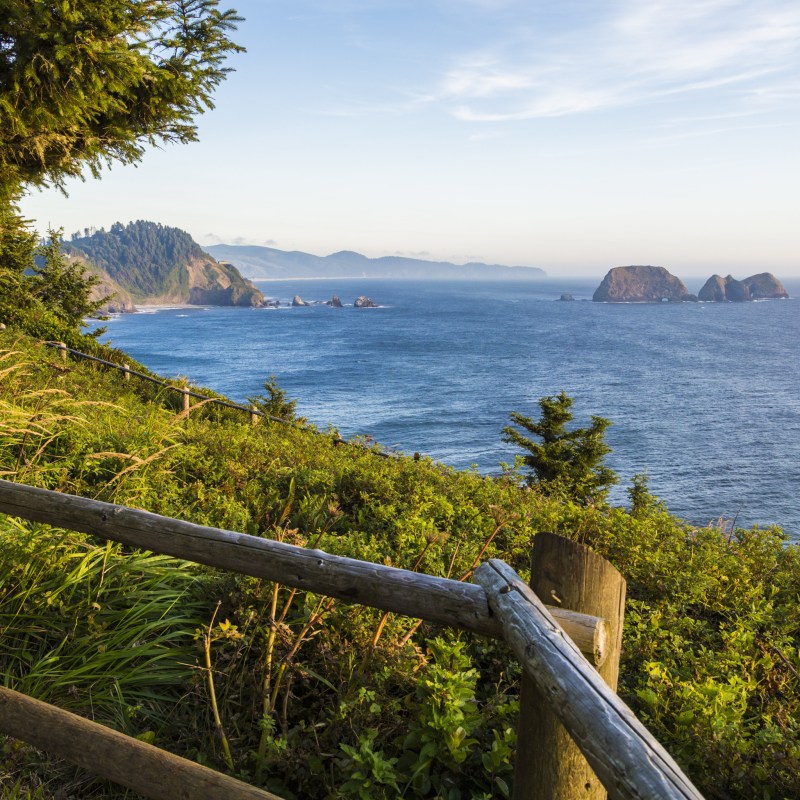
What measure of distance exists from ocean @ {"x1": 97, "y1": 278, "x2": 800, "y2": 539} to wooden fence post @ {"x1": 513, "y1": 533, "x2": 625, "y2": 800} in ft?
20.4

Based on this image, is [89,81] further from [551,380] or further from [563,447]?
[551,380]

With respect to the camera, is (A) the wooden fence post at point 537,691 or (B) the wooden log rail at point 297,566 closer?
(A) the wooden fence post at point 537,691

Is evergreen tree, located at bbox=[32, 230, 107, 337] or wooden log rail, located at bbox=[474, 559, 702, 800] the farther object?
evergreen tree, located at bbox=[32, 230, 107, 337]

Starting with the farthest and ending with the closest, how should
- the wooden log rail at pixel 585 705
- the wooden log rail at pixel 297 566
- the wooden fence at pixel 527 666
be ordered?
the wooden log rail at pixel 297 566 < the wooden fence at pixel 527 666 < the wooden log rail at pixel 585 705

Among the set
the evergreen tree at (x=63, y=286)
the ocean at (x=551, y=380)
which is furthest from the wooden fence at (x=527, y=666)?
the evergreen tree at (x=63, y=286)

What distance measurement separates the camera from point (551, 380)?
68562 millimetres

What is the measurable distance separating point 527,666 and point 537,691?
6.8 inches

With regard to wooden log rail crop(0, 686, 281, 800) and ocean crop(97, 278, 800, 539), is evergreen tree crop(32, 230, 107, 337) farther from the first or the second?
wooden log rail crop(0, 686, 281, 800)

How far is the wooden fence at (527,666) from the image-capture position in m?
1.50

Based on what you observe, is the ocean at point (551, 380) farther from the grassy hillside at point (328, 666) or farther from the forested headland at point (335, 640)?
the grassy hillside at point (328, 666)

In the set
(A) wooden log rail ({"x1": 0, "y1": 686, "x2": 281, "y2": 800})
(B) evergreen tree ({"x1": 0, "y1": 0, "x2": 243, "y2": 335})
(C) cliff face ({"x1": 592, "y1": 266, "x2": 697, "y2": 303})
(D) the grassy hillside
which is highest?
(C) cliff face ({"x1": 592, "y1": 266, "x2": 697, "y2": 303})

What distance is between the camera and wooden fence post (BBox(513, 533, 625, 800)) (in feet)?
6.33

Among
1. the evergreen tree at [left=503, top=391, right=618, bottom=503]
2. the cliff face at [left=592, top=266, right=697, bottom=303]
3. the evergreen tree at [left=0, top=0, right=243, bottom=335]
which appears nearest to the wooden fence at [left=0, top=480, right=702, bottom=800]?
the evergreen tree at [left=0, top=0, right=243, bottom=335]

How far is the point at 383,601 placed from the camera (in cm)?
222
